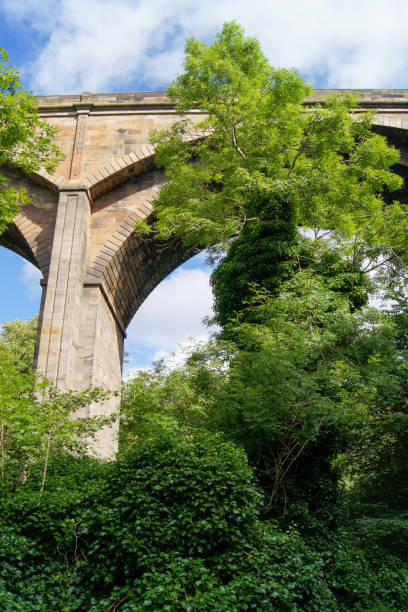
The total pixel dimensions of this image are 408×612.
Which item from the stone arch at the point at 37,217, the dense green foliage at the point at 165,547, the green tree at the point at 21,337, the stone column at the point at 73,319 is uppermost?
the green tree at the point at 21,337

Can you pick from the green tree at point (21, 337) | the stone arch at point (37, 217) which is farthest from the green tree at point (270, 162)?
the green tree at point (21, 337)

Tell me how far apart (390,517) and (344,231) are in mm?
5712

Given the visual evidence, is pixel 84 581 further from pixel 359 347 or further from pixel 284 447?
pixel 359 347

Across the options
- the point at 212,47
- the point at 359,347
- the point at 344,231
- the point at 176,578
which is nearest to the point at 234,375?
the point at 359,347

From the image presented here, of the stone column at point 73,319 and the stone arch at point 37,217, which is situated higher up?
the stone arch at point 37,217

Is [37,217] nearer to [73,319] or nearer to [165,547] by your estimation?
[73,319]

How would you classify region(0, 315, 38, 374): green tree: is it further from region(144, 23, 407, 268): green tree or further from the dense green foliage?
the dense green foliage

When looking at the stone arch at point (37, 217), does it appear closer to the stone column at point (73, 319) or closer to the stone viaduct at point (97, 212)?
the stone viaduct at point (97, 212)

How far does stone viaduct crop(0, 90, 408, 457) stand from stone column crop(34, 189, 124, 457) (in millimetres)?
23

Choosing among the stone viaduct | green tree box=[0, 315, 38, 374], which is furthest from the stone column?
green tree box=[0, 315, 38, 374]

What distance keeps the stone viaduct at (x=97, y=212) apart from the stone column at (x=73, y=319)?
2 centimetres

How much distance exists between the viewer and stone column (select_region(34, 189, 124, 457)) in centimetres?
1030

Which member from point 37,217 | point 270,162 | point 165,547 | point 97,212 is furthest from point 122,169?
point 165,547

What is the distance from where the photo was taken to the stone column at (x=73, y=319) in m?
10.3
